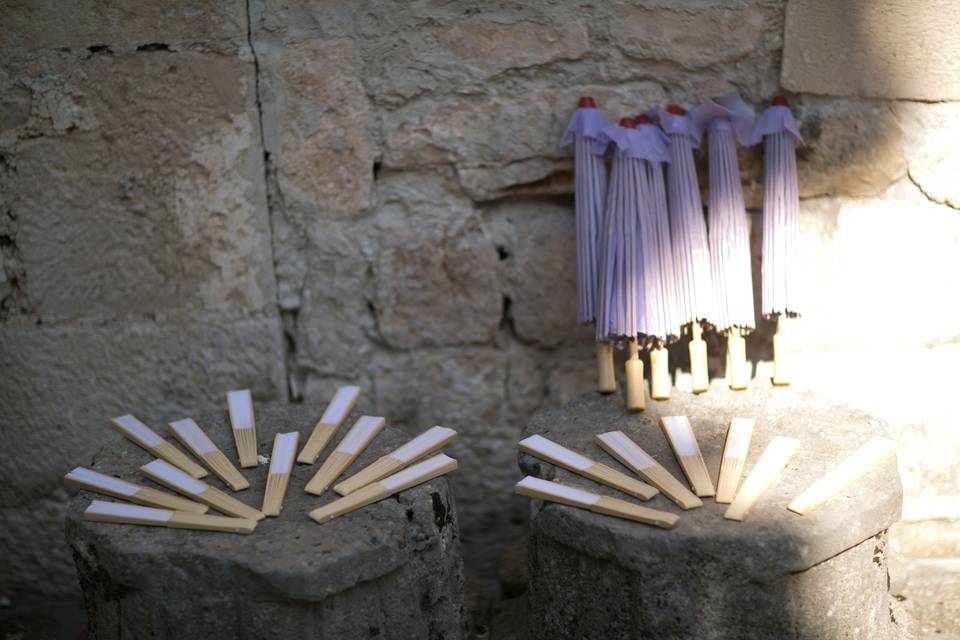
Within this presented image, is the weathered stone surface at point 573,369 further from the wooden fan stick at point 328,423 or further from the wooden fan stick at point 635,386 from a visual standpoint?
the wooden fan stick at point 328,423

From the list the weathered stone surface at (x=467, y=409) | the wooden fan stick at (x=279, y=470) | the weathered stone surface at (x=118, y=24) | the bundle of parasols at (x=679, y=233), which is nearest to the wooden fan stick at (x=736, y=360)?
the bundle of parasols at (x=679, y=233)

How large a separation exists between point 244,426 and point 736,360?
986mm

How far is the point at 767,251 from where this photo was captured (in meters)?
2.02

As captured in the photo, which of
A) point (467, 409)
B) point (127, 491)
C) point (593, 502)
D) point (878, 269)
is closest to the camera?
point (593, 502)

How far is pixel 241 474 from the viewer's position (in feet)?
5.83

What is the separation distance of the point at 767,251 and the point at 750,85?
36cm

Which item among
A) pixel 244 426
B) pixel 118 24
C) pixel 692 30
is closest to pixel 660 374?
pixel 692 30

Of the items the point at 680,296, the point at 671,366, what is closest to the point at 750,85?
the point at 680,296

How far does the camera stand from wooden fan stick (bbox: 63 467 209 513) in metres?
1.66

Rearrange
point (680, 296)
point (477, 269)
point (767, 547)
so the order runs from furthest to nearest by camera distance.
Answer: point (477, 269) < point (680, 296) < point (767, 547)

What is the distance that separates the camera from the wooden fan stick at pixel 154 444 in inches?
70.9

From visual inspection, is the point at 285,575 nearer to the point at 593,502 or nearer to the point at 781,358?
the point at 593,502

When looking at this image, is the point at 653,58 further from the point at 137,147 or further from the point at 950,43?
the point at 137,147

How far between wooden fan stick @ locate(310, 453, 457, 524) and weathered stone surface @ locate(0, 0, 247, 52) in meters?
0.97
